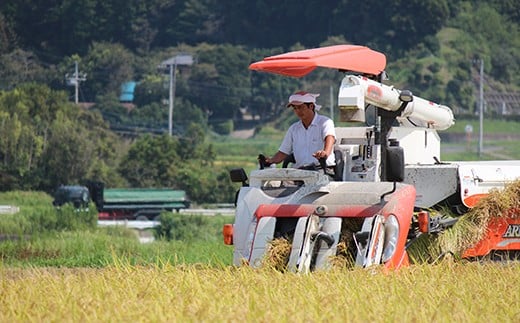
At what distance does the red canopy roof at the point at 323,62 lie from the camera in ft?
43.1

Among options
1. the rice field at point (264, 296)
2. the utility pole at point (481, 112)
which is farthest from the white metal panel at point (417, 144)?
the utility pole at point (481, 112)

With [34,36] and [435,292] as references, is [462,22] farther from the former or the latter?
[435,292]

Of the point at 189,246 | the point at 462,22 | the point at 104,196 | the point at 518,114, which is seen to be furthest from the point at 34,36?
the point at 189,246

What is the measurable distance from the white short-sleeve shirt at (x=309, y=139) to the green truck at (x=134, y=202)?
36.9 metres

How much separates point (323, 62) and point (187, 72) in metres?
75.5

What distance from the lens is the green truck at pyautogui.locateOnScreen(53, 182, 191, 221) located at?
51406 mm

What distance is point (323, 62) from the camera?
1315 cm

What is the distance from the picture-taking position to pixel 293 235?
1284cm

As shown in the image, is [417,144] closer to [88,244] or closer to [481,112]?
[88,244]

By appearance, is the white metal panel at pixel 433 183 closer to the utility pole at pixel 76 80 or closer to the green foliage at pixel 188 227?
the green foliage at pixel 188 227

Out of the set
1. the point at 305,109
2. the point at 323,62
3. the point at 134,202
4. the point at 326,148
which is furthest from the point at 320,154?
the point at 134,202

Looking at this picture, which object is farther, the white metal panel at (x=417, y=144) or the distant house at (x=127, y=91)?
the distant house at (x=127, y=91)

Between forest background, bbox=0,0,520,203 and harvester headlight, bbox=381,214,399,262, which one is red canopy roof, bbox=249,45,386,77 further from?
forest background, bbox=0,0,520,203

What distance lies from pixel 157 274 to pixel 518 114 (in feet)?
204
